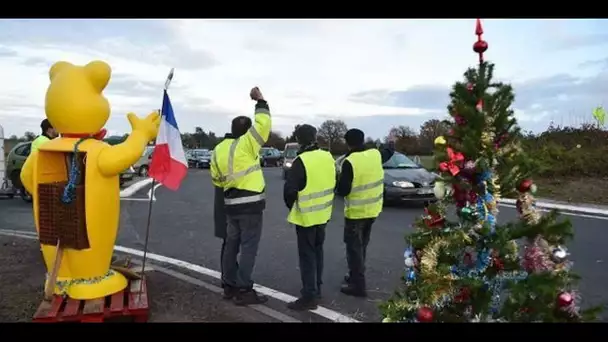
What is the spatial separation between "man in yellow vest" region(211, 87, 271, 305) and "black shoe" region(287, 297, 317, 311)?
326mm

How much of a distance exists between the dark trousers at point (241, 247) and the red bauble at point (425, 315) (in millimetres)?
2431

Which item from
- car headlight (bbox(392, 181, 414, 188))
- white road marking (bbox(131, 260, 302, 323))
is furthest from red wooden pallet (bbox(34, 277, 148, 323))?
car headlight (bbox(392, 181, 414, 188))

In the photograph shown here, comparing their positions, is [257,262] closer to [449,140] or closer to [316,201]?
[316,201]

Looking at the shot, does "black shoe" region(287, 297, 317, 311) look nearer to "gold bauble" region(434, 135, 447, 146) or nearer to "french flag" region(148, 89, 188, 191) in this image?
"french flag" region(148, 89, 188, 191)

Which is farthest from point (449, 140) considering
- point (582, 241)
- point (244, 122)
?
point (582, 241)

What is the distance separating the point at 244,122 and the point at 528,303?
10.8ft

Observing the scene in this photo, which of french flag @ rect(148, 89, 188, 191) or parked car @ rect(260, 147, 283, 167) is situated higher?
french flag @ rect(148, 89, 188, 191)

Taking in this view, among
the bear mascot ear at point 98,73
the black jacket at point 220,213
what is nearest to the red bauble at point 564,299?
the black jacket at point 220,213

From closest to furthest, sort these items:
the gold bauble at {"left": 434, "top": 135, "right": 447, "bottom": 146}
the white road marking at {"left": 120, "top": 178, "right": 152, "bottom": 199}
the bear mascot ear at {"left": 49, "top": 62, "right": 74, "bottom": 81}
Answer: the gold bauble at {"left": 434, "top": 135, "right": 447, "bottom": 146} → the bear mascot ear at {"left": 49, "top": 62, "right": 74, "bottom": 81} → the white road marking at {"left": 120, "top": 178, "right": 152, "bottom": 199}

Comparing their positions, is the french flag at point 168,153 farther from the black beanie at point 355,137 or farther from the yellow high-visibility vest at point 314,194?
the black beanie at point 355,137

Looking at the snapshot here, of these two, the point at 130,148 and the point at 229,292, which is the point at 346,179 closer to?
the point at 229,292

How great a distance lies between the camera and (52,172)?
4680mm

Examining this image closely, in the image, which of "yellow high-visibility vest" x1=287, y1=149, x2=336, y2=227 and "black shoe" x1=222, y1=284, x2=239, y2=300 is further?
"black shoe" x1=222, y1=284, x2=239, y2=300

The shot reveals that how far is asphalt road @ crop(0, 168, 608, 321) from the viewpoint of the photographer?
5.55m
